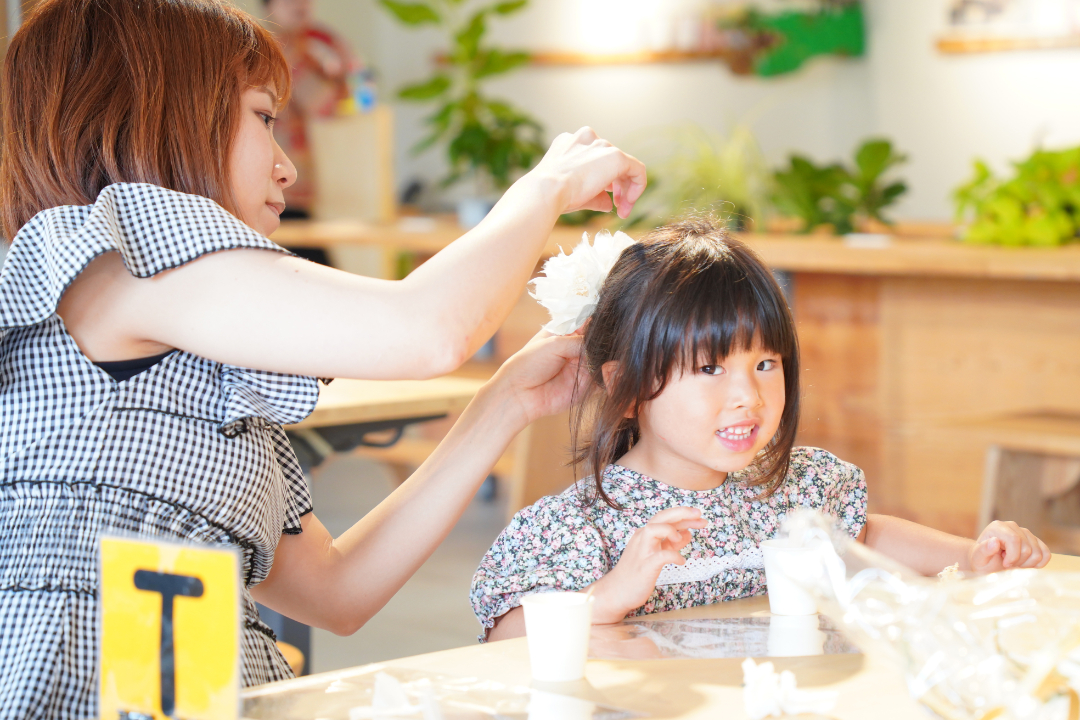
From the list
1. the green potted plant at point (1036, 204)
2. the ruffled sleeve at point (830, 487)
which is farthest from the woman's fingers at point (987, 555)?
the green potted plant at point (1036, 204)

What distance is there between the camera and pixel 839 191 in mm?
3840

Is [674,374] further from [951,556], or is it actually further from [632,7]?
[632,7]

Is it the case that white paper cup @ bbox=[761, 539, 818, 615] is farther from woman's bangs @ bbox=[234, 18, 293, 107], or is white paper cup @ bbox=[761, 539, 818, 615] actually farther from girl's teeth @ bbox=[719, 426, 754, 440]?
woman's bangs @ bbox=[234, 18, 293, 107]

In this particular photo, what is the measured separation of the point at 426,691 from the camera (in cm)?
84

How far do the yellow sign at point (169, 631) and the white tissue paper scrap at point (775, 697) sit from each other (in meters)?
0.35

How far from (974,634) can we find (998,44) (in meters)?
5.49

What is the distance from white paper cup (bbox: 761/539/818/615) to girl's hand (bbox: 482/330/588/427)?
34cm

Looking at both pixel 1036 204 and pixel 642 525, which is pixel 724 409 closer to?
pixel 642 525

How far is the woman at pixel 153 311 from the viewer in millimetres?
910

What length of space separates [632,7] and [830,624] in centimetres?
627

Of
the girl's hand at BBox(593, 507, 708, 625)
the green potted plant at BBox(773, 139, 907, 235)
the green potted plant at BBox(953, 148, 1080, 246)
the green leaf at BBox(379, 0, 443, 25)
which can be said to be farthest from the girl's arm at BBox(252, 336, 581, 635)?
the green leaf at BBox(379, 0, 443, 25)

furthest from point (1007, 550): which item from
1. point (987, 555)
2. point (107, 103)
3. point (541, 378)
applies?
point (107, 103)

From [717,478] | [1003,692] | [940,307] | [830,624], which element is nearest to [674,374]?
[717,478]

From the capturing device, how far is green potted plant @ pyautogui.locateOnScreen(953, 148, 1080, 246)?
3.06 meters
